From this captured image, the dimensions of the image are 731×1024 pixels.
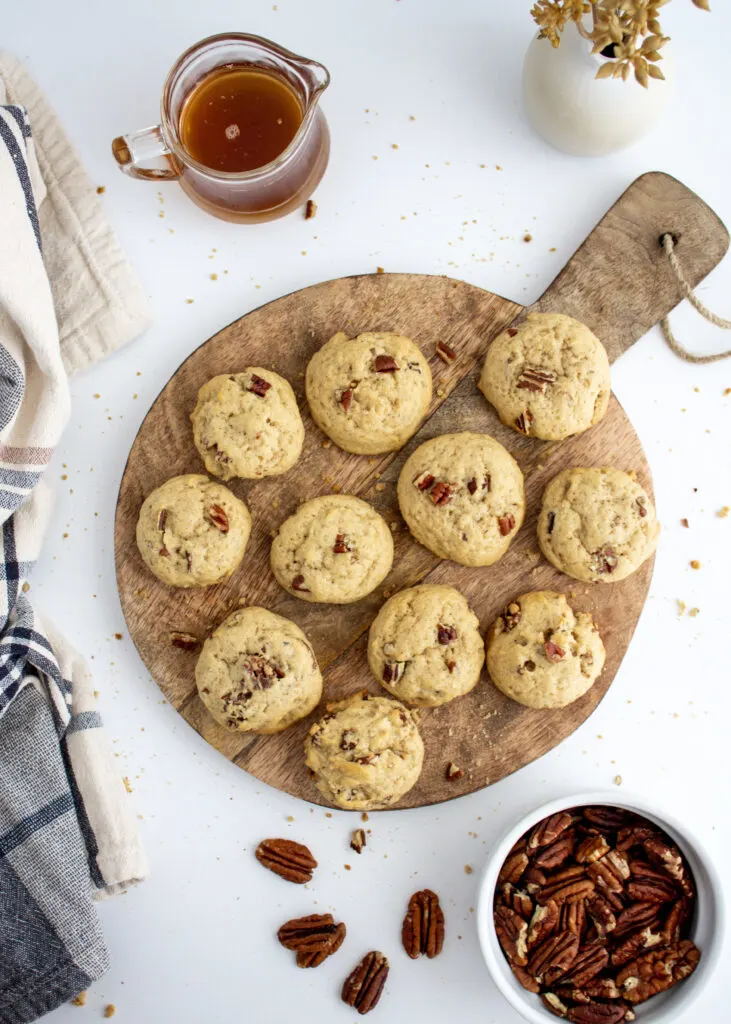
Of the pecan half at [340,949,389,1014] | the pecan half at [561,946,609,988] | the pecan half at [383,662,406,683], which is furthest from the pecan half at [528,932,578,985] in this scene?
the pecan half at [383,662,406,683]

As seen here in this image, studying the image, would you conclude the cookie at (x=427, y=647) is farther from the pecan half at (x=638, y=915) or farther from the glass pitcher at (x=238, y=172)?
the glass pitcher at (x=238, y=172)

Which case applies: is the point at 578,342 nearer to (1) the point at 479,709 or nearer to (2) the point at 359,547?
(2) the point at 359,547

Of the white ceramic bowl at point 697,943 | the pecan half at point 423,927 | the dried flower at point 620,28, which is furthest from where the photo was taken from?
the pecan half at point 423,927

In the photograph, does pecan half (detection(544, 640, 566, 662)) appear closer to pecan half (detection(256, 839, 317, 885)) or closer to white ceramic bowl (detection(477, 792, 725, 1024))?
white ceramic bowl (detection(477, 792, 725, 1024))

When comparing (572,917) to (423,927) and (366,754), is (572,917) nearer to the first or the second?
(423,927)

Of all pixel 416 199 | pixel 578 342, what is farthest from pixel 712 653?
pixel 416 199

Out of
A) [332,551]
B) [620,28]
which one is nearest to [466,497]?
[332,551]

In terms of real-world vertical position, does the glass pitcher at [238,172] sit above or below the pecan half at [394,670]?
above

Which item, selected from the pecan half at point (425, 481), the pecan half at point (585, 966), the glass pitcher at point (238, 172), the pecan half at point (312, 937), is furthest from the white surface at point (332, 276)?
the pecan half at point (425, 481)
